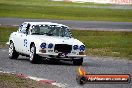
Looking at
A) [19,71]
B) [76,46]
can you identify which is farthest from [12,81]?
[76,46]

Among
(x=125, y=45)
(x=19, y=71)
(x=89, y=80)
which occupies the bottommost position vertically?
(x=125, y=45)

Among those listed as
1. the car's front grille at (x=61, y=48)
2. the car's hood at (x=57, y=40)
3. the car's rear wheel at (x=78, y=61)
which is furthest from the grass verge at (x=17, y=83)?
the car's rear wheel at (x=78, y=61)

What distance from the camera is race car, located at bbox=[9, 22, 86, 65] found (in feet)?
57.2

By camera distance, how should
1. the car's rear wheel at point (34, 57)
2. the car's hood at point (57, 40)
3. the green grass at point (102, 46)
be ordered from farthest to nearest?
the green grass at point (102, 46), the car's hood at point (57, 40), the car's rear wheel at point (34, 57)

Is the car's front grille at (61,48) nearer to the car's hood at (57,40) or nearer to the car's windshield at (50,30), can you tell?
the car's hood at (57,40)

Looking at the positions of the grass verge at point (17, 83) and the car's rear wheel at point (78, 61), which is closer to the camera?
the grass verge at point (17, 83)

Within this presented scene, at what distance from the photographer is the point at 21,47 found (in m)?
19.1

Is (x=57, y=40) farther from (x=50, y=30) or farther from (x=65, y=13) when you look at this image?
(x=65, y=13)

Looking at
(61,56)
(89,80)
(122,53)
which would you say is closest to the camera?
(89,80)

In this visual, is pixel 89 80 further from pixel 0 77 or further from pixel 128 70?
pixel 128 70

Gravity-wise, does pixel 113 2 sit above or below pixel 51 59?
below

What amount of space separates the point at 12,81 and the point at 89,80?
17.5 ft

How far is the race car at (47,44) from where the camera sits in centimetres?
1744

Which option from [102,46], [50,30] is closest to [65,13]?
[102,46]
